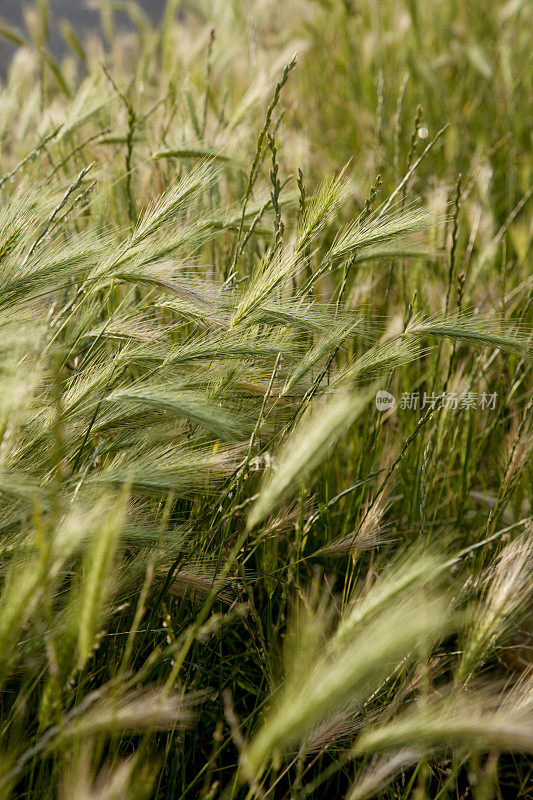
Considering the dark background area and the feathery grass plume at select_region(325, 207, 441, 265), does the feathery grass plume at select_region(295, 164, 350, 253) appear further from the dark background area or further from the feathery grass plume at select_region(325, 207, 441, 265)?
the dark background area

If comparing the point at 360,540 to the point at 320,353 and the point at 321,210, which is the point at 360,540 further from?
the point at 321,210

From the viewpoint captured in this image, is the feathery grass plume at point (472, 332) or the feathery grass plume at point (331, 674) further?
the feathery grass plume at point (472, 332)

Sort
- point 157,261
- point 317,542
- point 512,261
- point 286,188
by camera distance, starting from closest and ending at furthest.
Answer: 1. point 157,261
2. point 317,542
3. point 286,188
4. point 512,261

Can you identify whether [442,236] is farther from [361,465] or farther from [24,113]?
[24,113]

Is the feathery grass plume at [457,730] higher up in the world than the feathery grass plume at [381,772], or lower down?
higher up

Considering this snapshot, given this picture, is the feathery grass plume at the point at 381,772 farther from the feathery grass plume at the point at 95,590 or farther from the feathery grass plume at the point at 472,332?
the feathery grass plume at the point at 472,332

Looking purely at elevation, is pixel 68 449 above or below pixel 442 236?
above

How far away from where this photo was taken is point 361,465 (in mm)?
1066

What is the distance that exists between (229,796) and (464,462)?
605 millimetres

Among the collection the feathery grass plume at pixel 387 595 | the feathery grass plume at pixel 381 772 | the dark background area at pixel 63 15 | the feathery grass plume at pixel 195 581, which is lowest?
the feathery grass plume at pixel 381 772

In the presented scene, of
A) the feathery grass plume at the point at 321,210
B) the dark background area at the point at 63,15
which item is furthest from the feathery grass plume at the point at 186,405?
the dark background area at the point at 63,15

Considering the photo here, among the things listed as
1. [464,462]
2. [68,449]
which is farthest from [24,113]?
[464,462]

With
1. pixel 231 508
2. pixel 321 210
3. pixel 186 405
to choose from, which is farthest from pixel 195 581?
pixel 321 210

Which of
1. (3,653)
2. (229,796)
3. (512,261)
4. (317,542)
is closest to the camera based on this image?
(3,653)
